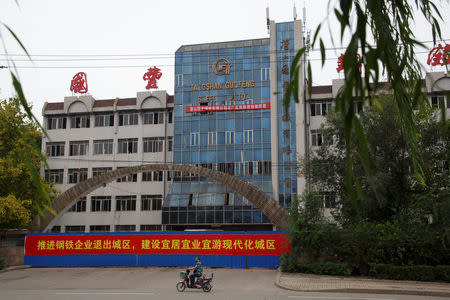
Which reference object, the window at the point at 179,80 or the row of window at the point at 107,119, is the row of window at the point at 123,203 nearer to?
the row of window at the point at 107,119

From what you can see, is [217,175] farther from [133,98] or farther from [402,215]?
[133,98]

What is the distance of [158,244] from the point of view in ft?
76.6

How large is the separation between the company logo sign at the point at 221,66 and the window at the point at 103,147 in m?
12.6

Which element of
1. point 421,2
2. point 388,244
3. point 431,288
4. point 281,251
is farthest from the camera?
point 281,251

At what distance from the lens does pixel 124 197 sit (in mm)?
42812

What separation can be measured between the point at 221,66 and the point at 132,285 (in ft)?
92.8

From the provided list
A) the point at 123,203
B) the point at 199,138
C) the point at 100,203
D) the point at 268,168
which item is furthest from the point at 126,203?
the point at 268,168

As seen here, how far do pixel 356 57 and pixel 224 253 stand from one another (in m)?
21.0

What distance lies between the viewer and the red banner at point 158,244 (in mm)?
22234

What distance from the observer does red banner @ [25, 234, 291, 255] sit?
875 inches

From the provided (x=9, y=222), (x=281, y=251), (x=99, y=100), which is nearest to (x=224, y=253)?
(x=281, y=251)

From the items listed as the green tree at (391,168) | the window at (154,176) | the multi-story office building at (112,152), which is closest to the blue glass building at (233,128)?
the window at (154,176)

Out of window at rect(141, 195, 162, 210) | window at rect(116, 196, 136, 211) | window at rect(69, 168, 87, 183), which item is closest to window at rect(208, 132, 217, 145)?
window at rect(141, 195, 162, 210)

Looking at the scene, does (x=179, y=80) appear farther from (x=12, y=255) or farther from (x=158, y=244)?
(x=12, y=255)
